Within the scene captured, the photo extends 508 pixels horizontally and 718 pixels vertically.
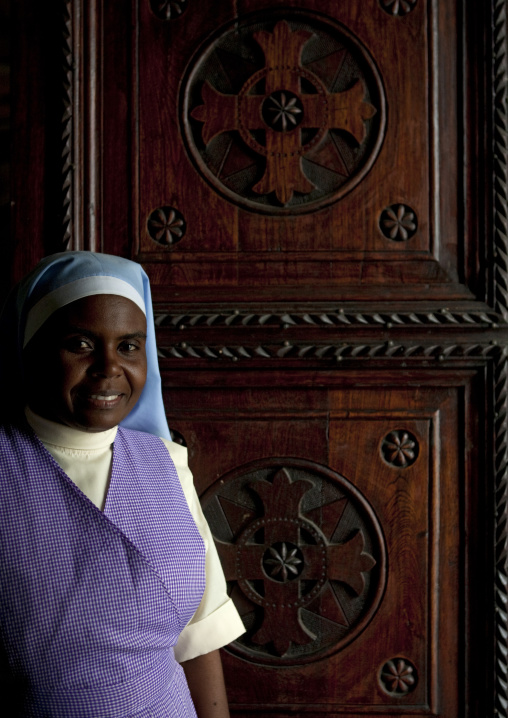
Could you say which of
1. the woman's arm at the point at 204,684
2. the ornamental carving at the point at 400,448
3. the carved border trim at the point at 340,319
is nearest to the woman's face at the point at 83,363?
the carved border trim at the point at 340,319

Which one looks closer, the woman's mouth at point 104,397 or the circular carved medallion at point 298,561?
the woman's mouth at point 104,397

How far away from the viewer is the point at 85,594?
0.84 meters

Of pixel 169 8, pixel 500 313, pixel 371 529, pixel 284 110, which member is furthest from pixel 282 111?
pixel 371 529

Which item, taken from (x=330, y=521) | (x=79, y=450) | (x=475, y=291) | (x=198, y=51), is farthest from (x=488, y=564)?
(x=198, y=51)

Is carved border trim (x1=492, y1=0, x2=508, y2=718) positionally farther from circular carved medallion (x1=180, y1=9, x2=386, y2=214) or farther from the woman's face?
the woman's face

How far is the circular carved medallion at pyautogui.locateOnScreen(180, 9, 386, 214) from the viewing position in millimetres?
1248

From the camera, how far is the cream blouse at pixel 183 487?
917 millimetres

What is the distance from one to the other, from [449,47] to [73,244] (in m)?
0.87

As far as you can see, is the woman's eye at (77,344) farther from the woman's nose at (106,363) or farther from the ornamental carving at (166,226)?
the ornamental carving at (166,226)

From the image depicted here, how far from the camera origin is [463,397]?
124 cm

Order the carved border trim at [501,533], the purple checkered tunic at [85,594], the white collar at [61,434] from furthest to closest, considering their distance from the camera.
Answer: the carved border trim at [501,533], the white collar at [61,434], the purple checkered tunic at [85,594]

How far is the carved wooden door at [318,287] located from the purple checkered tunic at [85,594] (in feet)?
1.13

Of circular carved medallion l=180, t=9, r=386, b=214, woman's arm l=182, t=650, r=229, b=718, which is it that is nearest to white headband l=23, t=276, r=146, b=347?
circular carved medallion l=180, t=9, r=386, b=214

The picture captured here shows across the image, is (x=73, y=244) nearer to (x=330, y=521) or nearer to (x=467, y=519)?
(x=330, y=521)
